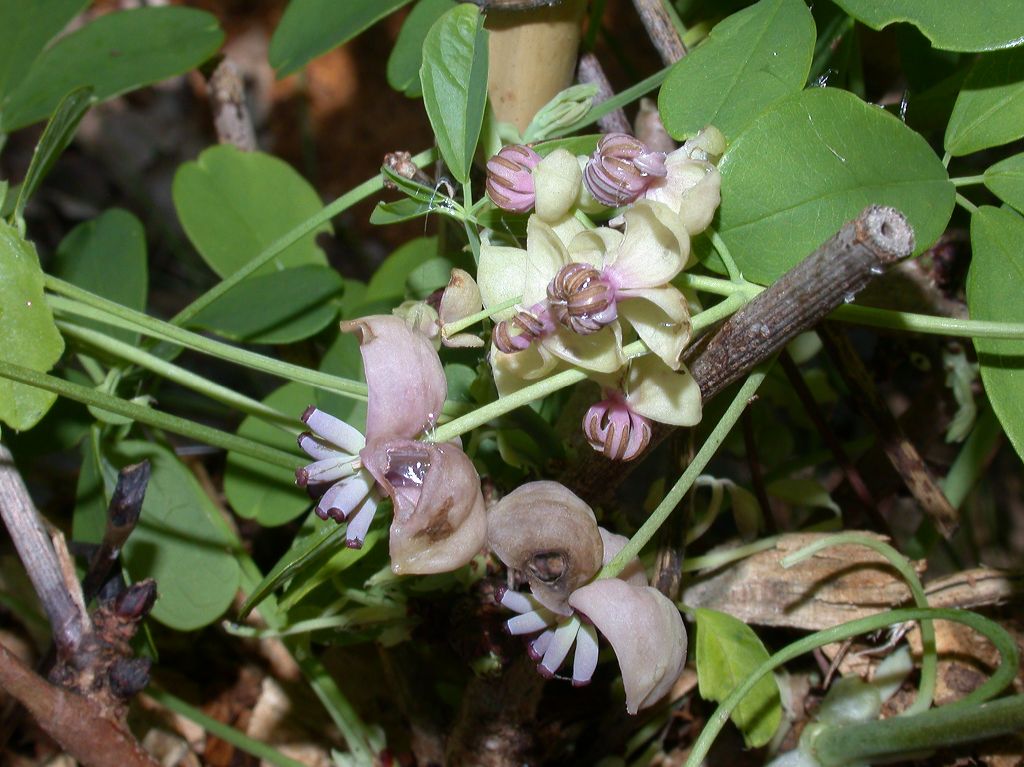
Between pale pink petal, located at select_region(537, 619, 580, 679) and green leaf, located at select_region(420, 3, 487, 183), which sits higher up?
green leaf, located at select_region(420, 3, 487, 183)

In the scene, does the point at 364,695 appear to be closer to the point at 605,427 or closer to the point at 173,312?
the point at 605,427

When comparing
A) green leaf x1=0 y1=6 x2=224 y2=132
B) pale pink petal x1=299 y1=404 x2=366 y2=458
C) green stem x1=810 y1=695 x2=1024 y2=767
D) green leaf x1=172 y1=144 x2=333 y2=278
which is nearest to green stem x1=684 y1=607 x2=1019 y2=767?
green stem x1=810 y1=695 x2=1024 y2=767

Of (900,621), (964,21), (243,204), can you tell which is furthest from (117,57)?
(900,621)

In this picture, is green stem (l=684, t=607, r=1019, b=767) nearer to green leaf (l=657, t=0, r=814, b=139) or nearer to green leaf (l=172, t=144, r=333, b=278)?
green leaf (l=657, t=0, r=814, b=139)

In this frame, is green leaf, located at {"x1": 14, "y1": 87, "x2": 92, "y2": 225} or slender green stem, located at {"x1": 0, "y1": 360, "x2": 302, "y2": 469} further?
green leaf, located at {"x1": 14, "y1": 87, "x2": 92, "y2": 225}

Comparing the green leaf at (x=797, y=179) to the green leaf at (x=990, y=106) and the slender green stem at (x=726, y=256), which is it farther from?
the green leaf at (x=990, y=106)

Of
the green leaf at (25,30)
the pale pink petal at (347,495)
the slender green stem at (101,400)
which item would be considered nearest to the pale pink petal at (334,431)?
the pale pink petal at (347,495)
